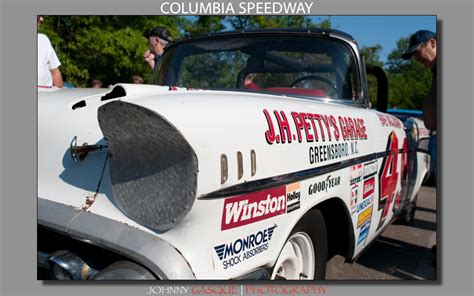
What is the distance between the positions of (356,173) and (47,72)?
253 cm

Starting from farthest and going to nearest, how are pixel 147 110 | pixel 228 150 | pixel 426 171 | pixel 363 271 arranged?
pixel 426 171 < pixel 363 271 < pixel 228 150 < pixel 147 110

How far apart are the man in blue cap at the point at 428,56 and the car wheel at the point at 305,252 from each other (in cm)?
139

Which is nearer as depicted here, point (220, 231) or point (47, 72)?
point (220, 231)

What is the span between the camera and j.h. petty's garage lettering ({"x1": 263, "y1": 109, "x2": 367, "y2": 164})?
1753mm

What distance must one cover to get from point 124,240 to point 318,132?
1.02m

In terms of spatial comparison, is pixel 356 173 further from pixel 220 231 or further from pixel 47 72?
pixel 47 72

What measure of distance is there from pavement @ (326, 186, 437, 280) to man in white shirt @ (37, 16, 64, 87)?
→ 2.52 meters

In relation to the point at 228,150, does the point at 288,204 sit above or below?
below


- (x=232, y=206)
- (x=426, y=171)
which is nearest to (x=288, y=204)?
(x=232, y=206)

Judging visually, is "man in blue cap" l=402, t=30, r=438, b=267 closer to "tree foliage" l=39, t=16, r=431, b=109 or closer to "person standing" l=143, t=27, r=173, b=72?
"tree foliage" l=39, t=16, r=431, b=109

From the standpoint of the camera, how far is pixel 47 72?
347 centimetres

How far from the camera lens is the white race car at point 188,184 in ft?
4.68

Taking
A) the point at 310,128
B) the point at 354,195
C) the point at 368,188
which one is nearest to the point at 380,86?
the point at 368,188

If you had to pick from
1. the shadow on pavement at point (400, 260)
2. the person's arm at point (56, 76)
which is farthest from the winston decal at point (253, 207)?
the person's arm at point (56, 76)
